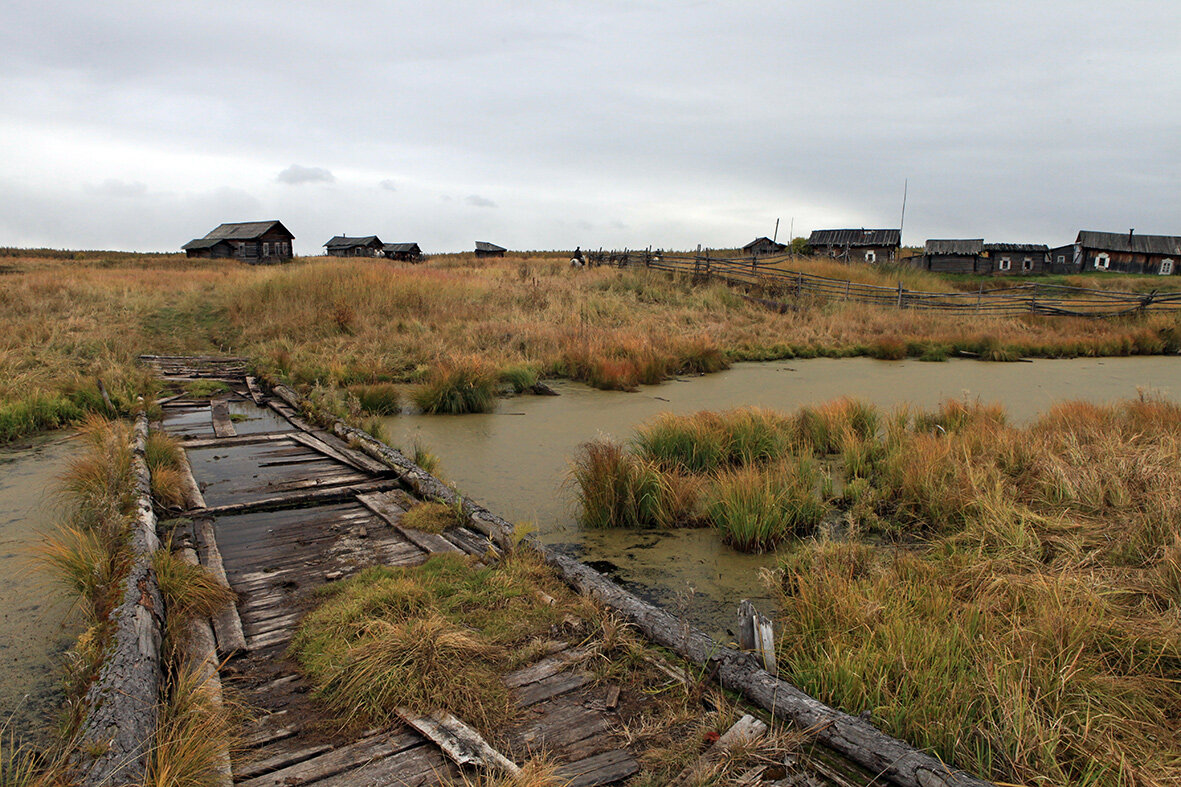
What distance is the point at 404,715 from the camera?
2627mm

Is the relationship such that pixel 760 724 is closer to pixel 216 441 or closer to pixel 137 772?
pixel 137 772

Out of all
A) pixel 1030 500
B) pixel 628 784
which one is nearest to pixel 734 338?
pixel 1030 500

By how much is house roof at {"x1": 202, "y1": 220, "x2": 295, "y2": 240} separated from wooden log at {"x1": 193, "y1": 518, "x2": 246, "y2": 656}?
1686 inches

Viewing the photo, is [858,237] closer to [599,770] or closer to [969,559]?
[969,559]

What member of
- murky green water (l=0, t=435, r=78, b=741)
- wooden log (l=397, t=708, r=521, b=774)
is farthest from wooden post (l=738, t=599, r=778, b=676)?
murky green water (l=0, t=435, r=78, b=741)

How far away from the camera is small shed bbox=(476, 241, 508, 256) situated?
189 ft

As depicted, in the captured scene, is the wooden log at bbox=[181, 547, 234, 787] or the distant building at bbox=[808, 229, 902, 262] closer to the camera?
the wooden log at bbox=[181, 547, 234, 787]

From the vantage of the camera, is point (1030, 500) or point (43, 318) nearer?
point (1030, 500)

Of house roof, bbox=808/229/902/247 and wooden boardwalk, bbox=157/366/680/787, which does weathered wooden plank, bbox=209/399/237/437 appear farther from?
house roof, bbox=808/229/902/247

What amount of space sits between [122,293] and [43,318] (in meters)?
3.63

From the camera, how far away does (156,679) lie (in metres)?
2.67

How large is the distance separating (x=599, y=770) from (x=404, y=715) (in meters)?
0.79

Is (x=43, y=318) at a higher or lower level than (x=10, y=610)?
higher

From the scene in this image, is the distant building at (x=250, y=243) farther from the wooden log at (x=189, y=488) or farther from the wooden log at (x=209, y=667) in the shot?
the wooden log at (x=209, y=667)
